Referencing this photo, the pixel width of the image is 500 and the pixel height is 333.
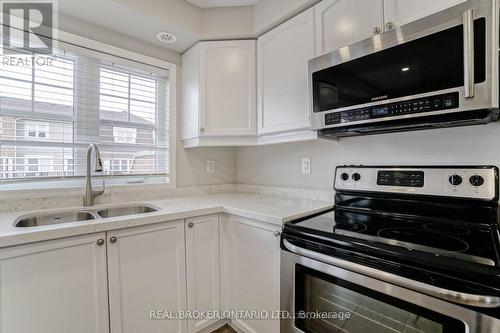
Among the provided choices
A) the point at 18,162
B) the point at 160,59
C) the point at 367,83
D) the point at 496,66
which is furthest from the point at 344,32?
the point at 18,162

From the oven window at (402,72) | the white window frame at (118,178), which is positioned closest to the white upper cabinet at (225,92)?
the white window frame at (118,178)

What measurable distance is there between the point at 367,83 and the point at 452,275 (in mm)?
909

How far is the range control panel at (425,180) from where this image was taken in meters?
1.11

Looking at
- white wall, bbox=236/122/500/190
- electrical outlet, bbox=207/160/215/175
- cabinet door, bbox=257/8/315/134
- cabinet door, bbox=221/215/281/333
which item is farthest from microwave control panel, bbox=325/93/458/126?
electrical outlet, bbox=207/160/215/175

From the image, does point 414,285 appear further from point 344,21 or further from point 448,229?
point 344,21

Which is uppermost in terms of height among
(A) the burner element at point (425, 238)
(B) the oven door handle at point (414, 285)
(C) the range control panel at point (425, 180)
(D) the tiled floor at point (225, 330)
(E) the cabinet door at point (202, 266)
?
(C) the range control panel at point (425, 180)

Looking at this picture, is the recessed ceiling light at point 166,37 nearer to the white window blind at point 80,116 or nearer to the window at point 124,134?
the white window blind at point 80,116

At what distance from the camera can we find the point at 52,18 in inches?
61.1

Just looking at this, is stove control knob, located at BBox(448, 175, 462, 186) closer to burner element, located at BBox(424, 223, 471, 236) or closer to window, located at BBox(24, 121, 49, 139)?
burner element, located at BBox(424, 223, 471, 236)

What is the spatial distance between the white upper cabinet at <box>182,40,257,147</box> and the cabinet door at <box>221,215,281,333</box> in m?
0.69

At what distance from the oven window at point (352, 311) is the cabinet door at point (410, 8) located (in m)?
1.23

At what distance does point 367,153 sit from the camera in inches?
60.9

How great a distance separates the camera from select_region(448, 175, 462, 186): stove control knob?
117cm

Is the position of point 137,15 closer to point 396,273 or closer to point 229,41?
point 229,41
